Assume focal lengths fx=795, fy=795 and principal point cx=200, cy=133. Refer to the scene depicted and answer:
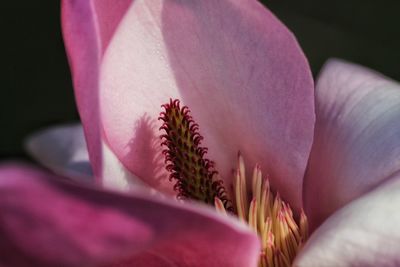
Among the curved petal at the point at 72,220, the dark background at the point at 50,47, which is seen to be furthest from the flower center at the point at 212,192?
the dark background at the point at 50,47

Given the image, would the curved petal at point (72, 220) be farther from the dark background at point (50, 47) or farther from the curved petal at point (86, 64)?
the dark background at point (50, 47)

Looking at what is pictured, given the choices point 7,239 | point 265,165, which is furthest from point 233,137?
point 7,239

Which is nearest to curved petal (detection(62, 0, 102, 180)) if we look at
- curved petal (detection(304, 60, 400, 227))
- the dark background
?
curved petal (detection(304, 60, 400, 227))

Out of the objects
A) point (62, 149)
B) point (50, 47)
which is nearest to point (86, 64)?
point (62, 149)

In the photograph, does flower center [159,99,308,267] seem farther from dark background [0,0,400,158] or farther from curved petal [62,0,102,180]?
dark background [0,0,400,158]

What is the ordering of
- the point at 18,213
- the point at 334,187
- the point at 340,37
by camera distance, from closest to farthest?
the point at 18,213, the point at 334,187, the point at 340,37

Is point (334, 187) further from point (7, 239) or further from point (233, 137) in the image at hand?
point (7, 239)

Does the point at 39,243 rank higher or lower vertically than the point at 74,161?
higher
